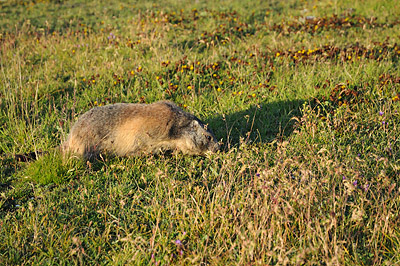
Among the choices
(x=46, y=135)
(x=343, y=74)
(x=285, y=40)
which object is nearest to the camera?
(x=46, y=135)

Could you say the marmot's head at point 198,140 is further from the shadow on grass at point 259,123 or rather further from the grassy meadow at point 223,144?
the shadow on grass at point 259,123

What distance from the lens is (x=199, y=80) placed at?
23.4ft

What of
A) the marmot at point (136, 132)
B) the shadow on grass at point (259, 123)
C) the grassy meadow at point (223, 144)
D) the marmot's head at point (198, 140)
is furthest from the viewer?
the shadow on grass at point (259, 123)

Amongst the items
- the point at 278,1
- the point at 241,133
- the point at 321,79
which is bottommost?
the point at 241,133

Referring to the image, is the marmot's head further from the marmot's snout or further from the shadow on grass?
the shadow on grass

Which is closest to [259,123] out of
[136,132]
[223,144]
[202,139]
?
[223,144]

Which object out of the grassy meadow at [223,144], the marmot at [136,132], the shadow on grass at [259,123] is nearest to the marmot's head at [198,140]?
the marmot at [136,132]

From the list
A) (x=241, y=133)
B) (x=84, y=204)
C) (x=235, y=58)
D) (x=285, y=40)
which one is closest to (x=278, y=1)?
(x=285, y=40)

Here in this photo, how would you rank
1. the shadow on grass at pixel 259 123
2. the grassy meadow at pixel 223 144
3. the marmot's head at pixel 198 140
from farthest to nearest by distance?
the shadow on grass at pixel 259 123
the marmot's head at pixel 198 140
the grassy meadow at pixel 223 144

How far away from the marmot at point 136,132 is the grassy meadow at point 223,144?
0.19m

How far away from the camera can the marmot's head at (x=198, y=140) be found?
16.6 ft

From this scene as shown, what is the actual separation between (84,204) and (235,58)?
506 cm

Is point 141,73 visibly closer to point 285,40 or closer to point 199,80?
point 199,80

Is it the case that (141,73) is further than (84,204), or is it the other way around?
(141,73)
